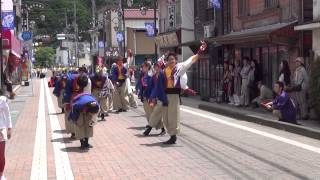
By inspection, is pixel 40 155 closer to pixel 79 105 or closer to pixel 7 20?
pixel 79 105

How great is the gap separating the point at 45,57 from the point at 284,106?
12396cm

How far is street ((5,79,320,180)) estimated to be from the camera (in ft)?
31.6

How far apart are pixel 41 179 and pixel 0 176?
0.71 m

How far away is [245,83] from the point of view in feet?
70.7

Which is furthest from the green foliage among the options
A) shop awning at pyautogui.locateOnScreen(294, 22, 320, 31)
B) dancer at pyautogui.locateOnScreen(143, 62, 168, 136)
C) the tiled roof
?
the tiled roof

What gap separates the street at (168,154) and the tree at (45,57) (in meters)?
120

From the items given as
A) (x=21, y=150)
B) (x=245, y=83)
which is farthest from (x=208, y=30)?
(x=21, y=150)

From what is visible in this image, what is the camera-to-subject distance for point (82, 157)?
453 inches

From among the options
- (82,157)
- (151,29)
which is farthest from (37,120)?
(151,29)

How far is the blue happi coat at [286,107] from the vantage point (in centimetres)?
1537

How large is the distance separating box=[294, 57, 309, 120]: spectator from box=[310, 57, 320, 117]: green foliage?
2.75ft

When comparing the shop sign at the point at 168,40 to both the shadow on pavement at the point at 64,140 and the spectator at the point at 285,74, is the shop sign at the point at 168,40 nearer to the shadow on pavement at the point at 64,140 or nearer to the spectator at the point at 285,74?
the spectator at the point at 285,74

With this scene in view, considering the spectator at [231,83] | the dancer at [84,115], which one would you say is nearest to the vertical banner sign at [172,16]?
the spectator at [231,83]

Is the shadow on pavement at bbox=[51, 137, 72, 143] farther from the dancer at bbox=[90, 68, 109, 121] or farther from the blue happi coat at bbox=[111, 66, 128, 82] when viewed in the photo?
the blue happi coat at bbox=[111, 66, 128, 82]
